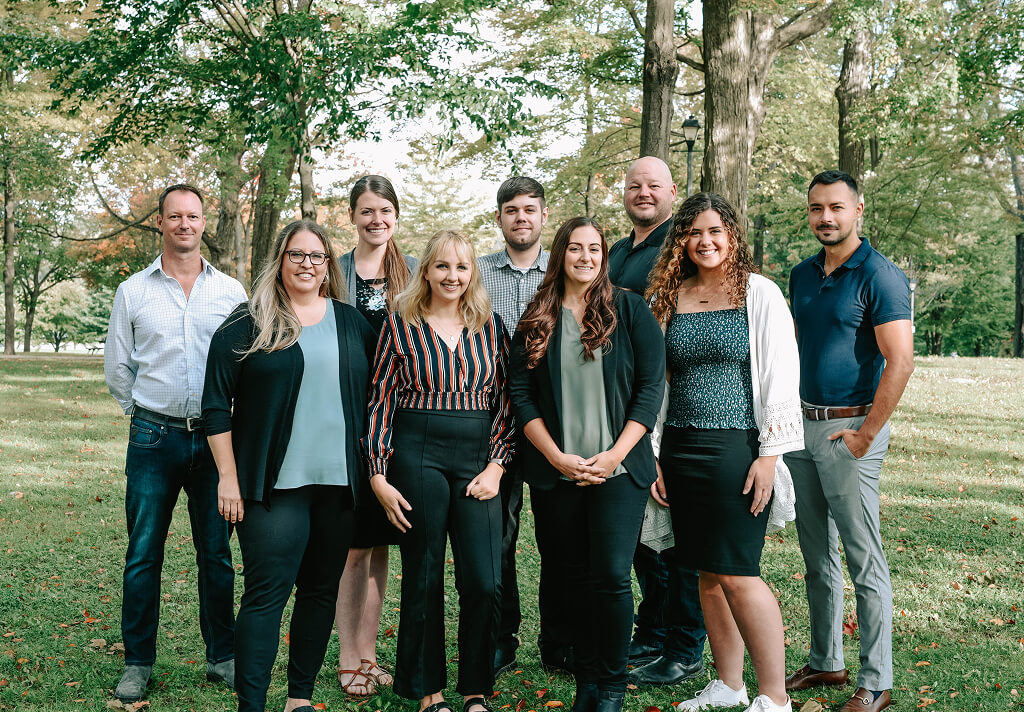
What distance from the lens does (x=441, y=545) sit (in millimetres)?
3818

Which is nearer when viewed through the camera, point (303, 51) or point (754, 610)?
point (754, 610)

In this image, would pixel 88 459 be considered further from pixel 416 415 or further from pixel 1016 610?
pixel 1016 610

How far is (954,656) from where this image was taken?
4.68m

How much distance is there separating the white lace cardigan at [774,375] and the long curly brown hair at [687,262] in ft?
0.22

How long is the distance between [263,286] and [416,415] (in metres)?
0.91

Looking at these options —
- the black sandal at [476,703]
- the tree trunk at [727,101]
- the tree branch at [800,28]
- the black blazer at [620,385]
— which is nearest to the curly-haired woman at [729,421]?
the black blazer at [620,385]

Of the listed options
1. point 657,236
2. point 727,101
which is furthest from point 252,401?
point 727,101

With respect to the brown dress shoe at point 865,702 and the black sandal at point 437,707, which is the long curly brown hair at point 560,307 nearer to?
the black sandal at point 437,707

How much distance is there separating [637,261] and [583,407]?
4.11 feet

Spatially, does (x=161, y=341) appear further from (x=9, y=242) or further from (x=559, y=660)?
(x=9, y=242)

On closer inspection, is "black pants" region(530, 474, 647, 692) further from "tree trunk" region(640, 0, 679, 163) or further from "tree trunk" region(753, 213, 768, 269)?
"tree trunk" region(753, 213, 768, 269)

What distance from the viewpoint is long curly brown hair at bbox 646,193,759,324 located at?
3848 millimetres

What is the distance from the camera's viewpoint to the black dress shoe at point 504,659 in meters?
4.47


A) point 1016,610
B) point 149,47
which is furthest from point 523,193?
point 149,47
